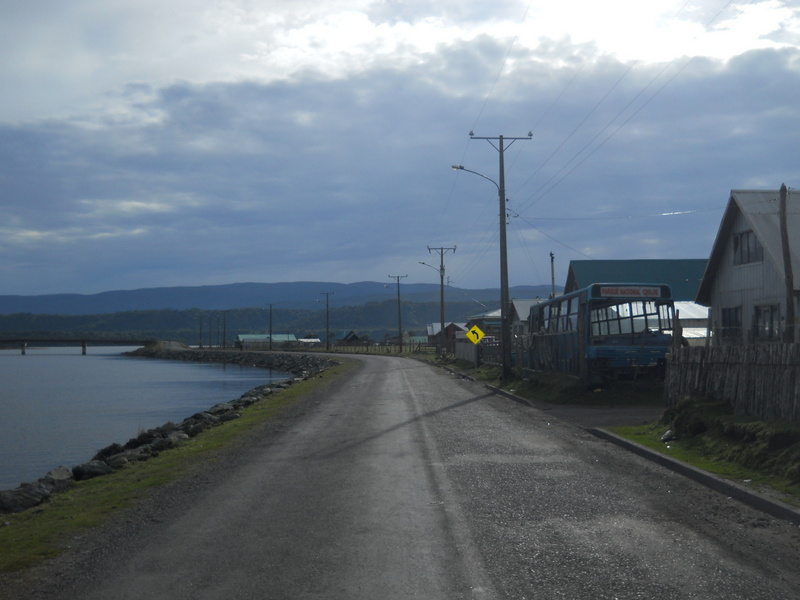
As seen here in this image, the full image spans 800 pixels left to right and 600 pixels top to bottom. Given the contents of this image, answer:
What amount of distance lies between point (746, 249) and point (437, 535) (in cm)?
2392

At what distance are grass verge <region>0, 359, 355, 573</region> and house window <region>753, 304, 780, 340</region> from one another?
18077 millimetres

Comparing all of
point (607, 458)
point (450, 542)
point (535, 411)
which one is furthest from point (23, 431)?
point (450, 542)

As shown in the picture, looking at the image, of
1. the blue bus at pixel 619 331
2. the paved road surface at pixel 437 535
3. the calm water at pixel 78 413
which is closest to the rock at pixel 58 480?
the paved road surface at pixel 437 535

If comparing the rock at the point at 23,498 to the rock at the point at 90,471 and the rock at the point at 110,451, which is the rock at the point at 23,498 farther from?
the rock at the point at 110,451

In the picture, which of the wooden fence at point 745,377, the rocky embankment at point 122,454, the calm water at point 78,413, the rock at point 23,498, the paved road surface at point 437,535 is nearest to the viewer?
the paved road surface at point 437,535

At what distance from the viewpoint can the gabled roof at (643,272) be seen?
172 feet

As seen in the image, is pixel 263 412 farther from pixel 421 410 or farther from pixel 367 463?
pixel 367 463

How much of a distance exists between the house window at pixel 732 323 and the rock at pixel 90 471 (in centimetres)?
2212

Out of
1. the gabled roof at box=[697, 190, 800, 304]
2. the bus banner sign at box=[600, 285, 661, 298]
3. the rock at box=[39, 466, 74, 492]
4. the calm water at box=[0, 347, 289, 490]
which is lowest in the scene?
the calm water at box=[0, 347, 289, 490]

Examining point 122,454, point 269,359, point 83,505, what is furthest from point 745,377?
point 269,359

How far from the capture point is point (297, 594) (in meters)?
5.96

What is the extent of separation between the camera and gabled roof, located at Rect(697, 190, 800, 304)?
25.6 metres

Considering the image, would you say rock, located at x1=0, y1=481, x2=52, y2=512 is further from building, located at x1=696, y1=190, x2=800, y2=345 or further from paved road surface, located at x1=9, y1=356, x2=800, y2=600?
building, located at x1=696, y1=190, x2=800, y2=345

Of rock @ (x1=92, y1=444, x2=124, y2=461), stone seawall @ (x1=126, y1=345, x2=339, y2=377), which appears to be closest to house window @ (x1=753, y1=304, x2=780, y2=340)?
rock @ (x1=92, y1=444, x2=124, y2=461)
